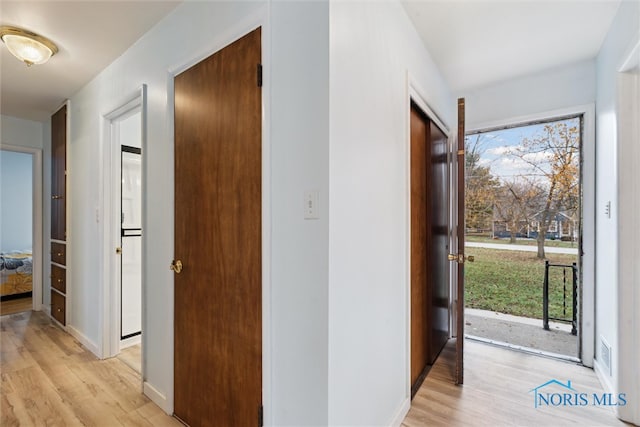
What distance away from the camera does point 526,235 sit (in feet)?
9.39

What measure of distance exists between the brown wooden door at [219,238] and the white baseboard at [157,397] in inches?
2.6

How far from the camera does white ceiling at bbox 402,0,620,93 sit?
1.83m

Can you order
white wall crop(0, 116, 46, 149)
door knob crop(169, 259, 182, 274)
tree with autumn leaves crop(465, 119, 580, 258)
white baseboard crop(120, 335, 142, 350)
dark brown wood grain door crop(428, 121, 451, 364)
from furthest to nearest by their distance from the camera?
white wall crop(0, 116, 46, 149) → white baseboard crop(120, 335, 142, 350) → tree with autumn leaves crop(465, 119, 580, 258) → dark brown wood grain door crop(428, 121, 451, 364) → door knob crop(169, 259, 182, 274)

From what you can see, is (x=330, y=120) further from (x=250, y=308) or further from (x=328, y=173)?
(x=250, y=308)

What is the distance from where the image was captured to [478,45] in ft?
7.40

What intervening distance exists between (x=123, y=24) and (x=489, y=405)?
11.4ft

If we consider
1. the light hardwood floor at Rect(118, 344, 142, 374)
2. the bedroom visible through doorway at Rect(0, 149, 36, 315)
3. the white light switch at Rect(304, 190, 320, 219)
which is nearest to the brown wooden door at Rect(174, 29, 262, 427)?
the white light switch at Rect(304, 190, 320, 219)

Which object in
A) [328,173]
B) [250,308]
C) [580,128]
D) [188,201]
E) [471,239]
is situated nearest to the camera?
[328,173]

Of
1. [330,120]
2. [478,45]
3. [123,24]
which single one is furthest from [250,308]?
[478,45]

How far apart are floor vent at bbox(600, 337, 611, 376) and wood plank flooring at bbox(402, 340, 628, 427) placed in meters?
0.16

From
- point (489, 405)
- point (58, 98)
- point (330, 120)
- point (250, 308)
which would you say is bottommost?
point (489, 405)

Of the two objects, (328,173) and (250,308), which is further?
(250,308)

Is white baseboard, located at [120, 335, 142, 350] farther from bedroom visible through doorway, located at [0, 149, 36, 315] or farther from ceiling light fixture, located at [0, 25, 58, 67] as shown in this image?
bedroom visible through doorway, located at [0, 149, 36, 315]

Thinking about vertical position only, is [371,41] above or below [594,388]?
above
